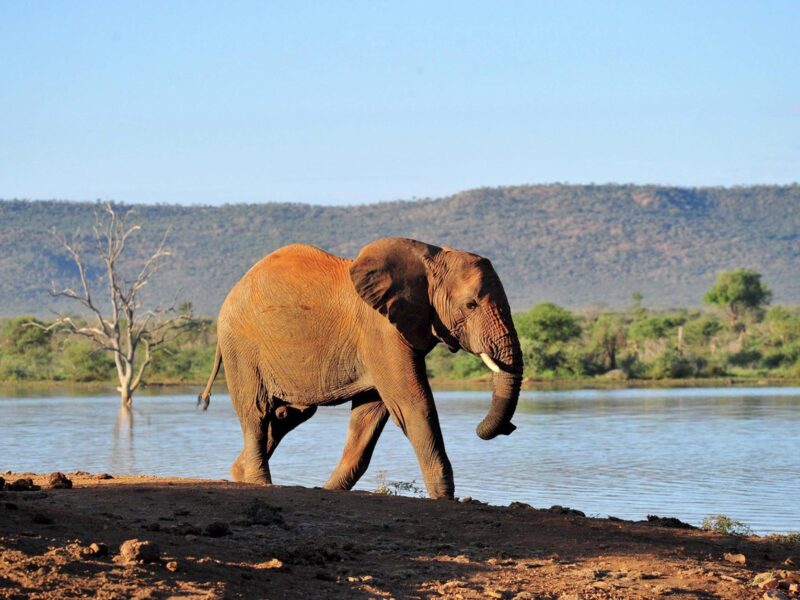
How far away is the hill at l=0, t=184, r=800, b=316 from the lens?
5128 inches

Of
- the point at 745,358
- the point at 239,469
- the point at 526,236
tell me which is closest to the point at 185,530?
the point at 239,469

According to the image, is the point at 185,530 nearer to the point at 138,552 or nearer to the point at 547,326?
the point at 138,552

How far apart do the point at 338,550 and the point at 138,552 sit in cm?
146

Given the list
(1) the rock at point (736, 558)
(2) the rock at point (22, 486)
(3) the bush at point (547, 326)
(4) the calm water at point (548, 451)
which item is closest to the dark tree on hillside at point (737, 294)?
(3) the bush at point (547, 326)

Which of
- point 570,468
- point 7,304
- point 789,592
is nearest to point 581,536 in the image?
point 789,592

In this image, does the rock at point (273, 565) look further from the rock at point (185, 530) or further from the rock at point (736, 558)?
the rock at point (736, 558)

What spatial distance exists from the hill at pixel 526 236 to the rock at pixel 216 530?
366ft

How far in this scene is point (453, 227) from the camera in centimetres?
14325

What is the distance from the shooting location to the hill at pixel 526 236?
13025 centimetres

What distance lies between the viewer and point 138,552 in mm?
7410

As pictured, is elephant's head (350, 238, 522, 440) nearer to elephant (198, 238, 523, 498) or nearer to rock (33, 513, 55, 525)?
elephant (198, 238, 523, 498)

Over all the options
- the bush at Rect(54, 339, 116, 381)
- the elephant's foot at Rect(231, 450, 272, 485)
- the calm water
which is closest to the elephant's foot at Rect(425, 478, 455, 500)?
the elephant's foot at Rect(231, 450, 272, 485)

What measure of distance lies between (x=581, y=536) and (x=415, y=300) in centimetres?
275

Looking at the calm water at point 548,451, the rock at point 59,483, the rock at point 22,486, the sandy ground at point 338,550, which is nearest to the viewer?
the sandy ground at point 338,550
